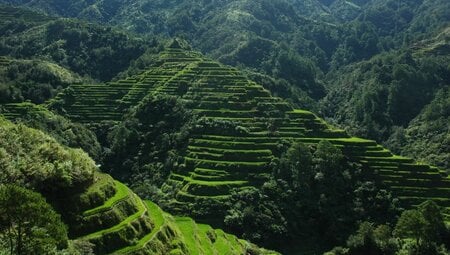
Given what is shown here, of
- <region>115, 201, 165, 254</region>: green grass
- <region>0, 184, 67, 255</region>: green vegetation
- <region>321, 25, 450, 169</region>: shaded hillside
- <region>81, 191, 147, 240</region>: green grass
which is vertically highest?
<region>0, 184, 67, 255</region>: green vegetation

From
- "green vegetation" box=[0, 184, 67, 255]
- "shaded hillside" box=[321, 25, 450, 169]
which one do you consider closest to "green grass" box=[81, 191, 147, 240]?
"green vegetation" box=[0, 184, 67, 255]

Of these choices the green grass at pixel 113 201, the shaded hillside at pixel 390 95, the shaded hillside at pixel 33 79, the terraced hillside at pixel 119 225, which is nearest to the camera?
the terraced hillside at pixel 119 225

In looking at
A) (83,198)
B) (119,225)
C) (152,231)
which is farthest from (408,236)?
(83,198)

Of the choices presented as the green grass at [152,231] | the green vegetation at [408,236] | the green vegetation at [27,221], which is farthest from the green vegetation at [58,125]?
the green vegetation at [27,221]

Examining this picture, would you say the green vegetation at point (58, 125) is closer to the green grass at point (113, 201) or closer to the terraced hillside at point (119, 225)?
the green grass at point (113, 201)

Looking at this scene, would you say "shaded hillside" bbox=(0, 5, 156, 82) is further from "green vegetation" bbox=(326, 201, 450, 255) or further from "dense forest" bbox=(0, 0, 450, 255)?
"green vegetation" bbox=(326, 201, 450, 255)

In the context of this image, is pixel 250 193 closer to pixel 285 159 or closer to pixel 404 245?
pixel 285 159

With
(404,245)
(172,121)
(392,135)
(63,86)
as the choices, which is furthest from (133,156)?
(392,135)
